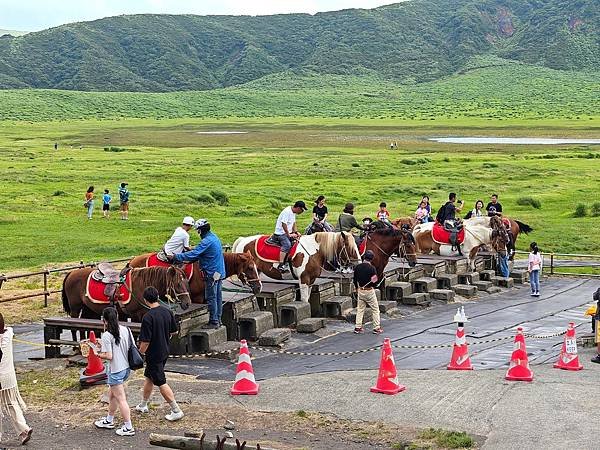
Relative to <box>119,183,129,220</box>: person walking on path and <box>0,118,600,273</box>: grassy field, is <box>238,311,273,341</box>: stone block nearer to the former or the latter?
<box>0,118,600,273</box>: grassy field

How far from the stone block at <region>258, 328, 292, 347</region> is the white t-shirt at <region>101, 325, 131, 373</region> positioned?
219 inches

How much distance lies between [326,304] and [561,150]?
6453 cm

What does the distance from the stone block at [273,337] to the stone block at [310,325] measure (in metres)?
0.89

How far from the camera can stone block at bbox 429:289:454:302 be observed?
22672 mm

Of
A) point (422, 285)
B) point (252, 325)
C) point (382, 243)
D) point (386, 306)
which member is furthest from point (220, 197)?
point (252, 325)

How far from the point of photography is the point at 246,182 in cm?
5641

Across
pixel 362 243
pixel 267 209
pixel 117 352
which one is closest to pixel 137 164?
pixel 267 209

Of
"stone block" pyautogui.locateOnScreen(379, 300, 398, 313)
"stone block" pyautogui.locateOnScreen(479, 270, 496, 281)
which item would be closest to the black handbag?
"stone block" pyautogui.locateOnScreen(379, 300, 398, 313)

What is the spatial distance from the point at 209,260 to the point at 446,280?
9973 millimetres

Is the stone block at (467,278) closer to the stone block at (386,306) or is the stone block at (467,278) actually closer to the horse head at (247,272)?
the stone block at (386,306)

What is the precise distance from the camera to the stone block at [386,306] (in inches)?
804

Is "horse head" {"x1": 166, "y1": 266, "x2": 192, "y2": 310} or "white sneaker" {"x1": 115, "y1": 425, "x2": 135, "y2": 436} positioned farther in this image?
"horse head" {"x1": 166, "y1": 266, "x2": 192, "y2": 310}

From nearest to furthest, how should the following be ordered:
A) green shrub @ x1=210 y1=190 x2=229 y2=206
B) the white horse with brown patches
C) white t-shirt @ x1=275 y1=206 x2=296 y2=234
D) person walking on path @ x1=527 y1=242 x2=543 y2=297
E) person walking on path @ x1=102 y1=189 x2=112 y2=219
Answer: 1. the white horse with brown patches
2. white t-shirt @ x1=275 y1=206 x2=296 y2=234
3. person walking on path @ x1=527 y1=242 x2=543 y2=297
4. person walking on path @ x1=102 y1=189 x2=112 y2=219
5. green shrub @ x1=210 y1=190 x2=229 y2=206

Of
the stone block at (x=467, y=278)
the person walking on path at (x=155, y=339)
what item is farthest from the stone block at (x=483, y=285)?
the person walking on path at (x=155, y=339)
